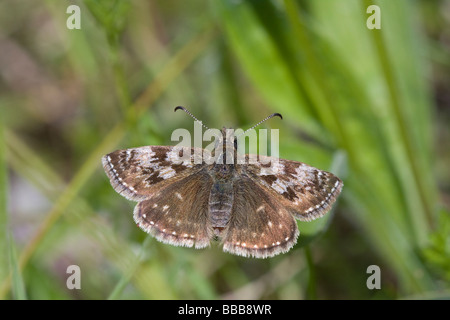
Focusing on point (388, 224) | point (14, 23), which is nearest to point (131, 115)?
point (388, 224)

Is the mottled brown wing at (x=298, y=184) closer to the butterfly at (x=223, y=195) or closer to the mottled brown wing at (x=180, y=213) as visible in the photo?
the butterfly at (x=223, y=195)

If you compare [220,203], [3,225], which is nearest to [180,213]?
[220,203]

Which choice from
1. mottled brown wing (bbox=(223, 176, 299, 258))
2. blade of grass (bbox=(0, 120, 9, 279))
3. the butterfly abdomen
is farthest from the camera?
blade of grass (bbox=(0, 120, 9, 279))

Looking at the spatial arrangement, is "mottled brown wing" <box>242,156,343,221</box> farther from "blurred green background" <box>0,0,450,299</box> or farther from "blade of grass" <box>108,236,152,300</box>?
"blade of grass" <box>108,236,152,300</box>

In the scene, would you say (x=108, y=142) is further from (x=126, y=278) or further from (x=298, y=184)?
(x=298, y=184)

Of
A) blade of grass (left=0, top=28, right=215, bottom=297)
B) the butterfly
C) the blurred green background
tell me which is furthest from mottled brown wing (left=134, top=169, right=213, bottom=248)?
blade of grass (left=0, top=28, right=215, bottom=297)

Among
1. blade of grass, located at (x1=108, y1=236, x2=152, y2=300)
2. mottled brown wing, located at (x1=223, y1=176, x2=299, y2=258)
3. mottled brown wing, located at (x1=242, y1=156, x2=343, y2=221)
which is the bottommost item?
blade of grass, located at (x1=108, y1=236, x2=152, y2=300)
